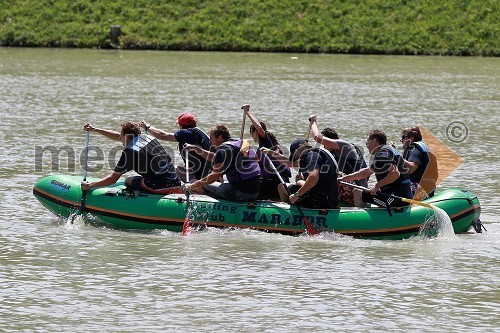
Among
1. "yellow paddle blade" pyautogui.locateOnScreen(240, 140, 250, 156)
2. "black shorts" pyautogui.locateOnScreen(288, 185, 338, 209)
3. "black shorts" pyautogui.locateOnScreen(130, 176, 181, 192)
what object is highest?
"yellow paddle blade" pyautogui.locateOnScreen(240, 140, 250, 156)

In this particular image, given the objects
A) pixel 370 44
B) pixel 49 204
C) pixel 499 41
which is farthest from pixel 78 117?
pixel 499 41

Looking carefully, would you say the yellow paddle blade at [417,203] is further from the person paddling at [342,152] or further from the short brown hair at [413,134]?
the short brown hair at [413,134]

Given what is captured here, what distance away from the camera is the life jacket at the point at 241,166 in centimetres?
1434

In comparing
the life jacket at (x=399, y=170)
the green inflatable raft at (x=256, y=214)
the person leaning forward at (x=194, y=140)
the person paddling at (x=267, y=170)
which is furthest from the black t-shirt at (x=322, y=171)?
the person leaning forward at (x=194, y=140)

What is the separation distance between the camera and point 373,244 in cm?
1394

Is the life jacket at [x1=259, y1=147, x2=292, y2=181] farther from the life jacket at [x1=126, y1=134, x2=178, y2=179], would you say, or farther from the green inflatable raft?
the life jacket at [x1=126, y1=134, x2=178, y2=179]

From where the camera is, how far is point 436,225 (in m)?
14.1

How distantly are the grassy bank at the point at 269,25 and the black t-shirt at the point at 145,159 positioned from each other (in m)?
31.4

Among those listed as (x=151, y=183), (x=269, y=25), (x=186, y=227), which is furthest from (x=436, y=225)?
(x=269, y=25)

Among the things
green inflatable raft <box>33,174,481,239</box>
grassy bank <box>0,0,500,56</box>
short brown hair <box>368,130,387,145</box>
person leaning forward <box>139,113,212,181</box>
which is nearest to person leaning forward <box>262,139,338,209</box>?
green inflatable raft <box>33,174,481,239</box>

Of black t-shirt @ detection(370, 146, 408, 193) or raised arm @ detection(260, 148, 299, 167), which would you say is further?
raised arm @ detection(260, 148, 299, 167)

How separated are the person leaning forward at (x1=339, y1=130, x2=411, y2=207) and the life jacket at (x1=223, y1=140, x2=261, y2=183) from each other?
126 centimetres

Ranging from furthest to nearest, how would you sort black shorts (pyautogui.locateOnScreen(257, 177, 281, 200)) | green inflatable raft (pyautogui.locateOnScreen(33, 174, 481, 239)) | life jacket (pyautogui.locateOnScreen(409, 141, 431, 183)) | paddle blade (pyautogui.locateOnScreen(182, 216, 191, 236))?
black shorts (pyautogui.locateOnScreen(257, 177, 281, 200)), life jacket (pyautogui.locateOnScreen(409, 141, 431, 183)), paddle blade (pyautogui.locateOnScreen(182, 216, 191, 236)), green inflatable raft (pyautogui.locateOnScreen(33, 174, 481, 239))

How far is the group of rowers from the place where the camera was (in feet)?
46.3
